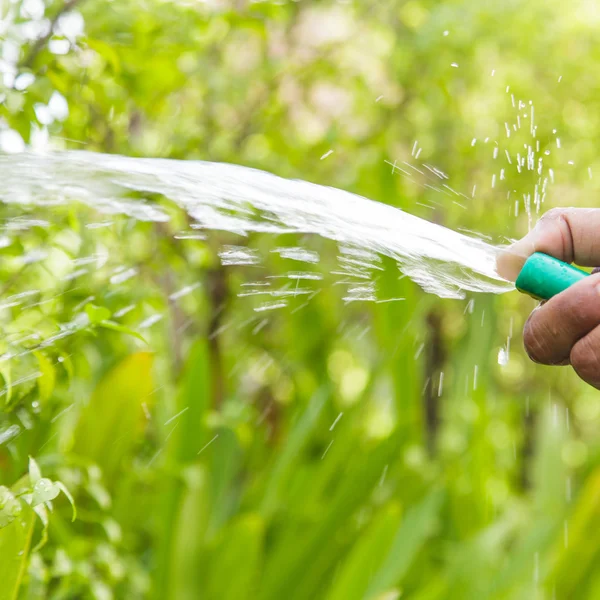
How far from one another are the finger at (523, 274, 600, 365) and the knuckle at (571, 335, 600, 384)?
0.01 meters

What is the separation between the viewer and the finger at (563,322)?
746mm

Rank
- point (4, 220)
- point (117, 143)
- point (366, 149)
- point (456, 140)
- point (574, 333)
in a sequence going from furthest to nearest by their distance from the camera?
point (456, 140), point (366, 149), point (117, 143), point (4, 220), point (574, 333)

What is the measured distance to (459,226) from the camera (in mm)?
2896

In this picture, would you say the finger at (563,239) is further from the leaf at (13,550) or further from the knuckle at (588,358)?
the leaf at (13,550)

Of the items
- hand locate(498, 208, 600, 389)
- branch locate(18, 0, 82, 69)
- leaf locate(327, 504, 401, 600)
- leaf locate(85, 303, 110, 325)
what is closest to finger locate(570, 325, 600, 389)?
hand locate(498, 208, 600, 389)

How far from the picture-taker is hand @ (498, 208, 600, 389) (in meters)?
0.75

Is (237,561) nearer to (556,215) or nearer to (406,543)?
(406,543)

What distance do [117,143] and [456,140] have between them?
1.67 m

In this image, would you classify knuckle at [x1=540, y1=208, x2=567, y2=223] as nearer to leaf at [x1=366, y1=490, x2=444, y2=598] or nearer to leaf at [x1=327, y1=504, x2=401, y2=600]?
leaf at [x1=327, y1=504, x2=401, y2=600]

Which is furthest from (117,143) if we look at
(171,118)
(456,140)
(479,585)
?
(456,140)

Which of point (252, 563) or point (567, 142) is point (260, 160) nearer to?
point (252, 563)

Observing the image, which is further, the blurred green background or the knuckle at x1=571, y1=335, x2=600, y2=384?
the blurred green background

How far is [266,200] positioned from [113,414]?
22.2 inches

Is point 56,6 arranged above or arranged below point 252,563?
above
